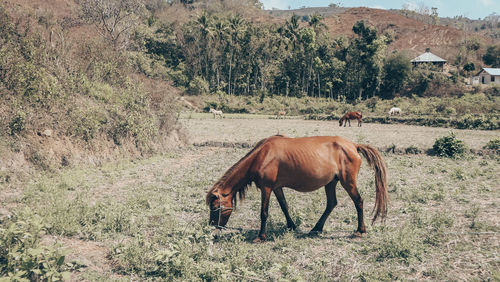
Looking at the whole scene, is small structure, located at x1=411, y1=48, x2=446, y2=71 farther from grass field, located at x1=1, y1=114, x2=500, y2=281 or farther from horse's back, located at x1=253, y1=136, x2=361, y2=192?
horse's back, located at x1=253, y1=136, x2=361, y2=192

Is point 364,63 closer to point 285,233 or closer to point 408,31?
point 408,31

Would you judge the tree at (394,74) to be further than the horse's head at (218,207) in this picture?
Yes

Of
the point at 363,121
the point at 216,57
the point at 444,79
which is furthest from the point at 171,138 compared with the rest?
the point at 444,79

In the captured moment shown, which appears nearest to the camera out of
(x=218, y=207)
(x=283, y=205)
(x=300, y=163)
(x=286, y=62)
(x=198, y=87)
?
(x=218, y=207)

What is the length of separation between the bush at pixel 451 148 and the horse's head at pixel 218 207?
13832 mm

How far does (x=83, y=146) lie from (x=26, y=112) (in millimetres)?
2386

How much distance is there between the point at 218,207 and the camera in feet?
21.9

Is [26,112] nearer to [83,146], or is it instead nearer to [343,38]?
[83,146]

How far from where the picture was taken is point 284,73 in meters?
65.1

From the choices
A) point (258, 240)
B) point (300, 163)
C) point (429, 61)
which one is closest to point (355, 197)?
point (300, 163)

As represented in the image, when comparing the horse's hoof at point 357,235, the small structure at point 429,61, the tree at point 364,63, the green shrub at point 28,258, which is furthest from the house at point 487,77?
the green shrub at point 28,258

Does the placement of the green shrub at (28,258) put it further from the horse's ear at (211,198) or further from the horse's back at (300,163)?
the horse's back at (300,163)

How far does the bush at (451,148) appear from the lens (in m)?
15.9

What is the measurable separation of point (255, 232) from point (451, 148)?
13.4 metres
